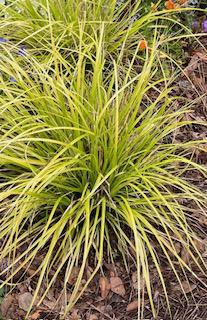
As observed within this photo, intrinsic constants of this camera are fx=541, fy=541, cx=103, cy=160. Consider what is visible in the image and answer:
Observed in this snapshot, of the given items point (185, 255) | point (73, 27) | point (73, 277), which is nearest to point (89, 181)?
point (73, 277)

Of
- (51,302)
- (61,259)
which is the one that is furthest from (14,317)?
(61,259)

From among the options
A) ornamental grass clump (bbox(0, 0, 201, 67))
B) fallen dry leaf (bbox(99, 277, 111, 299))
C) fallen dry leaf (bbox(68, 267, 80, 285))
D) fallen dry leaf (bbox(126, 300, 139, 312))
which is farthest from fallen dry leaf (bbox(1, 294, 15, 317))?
ornamental grass clump (bbox(0, 0, 201, 67))

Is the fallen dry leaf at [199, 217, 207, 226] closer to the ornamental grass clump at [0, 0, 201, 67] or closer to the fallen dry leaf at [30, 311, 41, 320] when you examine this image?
the fallen dry leaf at [30, 311, 41, 320]

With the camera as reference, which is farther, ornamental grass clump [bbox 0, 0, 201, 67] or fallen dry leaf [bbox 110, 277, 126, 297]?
ornamental grass clump [bbox 0, 0, 201, 67]

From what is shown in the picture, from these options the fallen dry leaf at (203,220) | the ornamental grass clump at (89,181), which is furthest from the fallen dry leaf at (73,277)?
the fallen dry leaf at (203,220)

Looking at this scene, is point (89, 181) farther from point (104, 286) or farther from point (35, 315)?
point (35, 315)

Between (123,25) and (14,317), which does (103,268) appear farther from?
(123,25)

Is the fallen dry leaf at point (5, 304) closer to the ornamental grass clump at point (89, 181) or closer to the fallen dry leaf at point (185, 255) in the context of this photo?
the ornamental grass clump at point (89, 181)
